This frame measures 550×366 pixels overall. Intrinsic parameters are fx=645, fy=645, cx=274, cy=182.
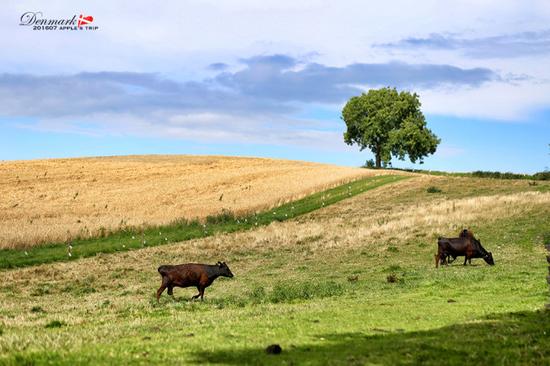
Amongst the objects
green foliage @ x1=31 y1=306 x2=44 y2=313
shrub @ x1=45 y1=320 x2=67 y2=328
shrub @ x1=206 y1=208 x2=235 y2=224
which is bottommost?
green foliage @ x1=31 y1=306 x2=44 y2=313

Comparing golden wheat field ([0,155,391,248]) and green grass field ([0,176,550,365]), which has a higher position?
golden wheat field ([0,155,391,248])

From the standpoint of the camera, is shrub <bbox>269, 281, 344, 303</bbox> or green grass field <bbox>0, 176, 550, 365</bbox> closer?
green grass field <bbox>0, 176, 550, 365</bbox>

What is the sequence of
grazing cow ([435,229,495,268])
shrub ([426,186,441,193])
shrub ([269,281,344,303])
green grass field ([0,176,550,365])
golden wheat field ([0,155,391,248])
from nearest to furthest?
1. green grass field ([0,176,550,365])
2. shrub ([269,281,344,303])
3. grazing cow ([435,229,495,268])
4. golden wheat field ([0,155,391,248])
5. shrub ([426,186,441,193])

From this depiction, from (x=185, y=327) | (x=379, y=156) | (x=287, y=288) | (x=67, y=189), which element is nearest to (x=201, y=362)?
(x=185, y=327)

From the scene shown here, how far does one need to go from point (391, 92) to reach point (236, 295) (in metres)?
96.9

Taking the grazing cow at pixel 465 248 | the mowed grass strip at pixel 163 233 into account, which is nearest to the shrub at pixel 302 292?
the grazing cow at pixel 465 248

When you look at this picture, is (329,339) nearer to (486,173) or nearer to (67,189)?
(67,189)

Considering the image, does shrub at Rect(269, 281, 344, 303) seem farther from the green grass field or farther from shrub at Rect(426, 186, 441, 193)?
shrub at Rect(426, 186, 441, 193)

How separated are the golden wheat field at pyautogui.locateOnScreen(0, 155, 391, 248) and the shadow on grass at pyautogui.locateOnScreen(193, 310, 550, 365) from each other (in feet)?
121

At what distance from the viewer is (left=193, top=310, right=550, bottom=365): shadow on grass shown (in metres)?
11.7

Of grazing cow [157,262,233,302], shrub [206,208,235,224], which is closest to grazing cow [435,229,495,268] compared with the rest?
grazing cow [157,262,233,302]

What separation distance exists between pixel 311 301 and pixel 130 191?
193ft

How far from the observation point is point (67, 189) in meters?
77.5

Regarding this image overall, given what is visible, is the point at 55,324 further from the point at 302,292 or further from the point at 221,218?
the point at 221,218
